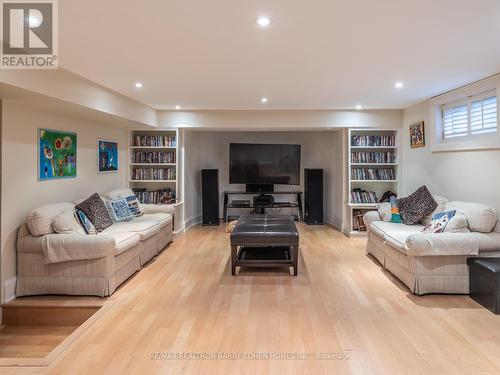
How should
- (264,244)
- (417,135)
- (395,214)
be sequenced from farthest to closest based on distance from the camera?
(417,135), (395,214), (264,244)

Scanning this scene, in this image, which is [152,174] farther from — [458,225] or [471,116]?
[471,116]

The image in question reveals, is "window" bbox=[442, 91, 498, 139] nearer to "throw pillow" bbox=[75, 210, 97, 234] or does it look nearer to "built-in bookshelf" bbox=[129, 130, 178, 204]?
"built-in bookshelf" bbox=[129, 130, 178, 204]

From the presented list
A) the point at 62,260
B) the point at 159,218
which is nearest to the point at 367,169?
the point at 159,218

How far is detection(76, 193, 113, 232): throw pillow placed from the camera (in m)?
3.89

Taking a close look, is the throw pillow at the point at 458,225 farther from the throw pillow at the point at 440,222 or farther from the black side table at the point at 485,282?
the black side table at the point at 485,282

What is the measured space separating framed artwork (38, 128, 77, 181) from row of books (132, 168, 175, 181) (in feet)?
5.73

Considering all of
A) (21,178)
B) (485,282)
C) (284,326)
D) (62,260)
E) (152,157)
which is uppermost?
(152,157)

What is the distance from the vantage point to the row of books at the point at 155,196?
241 inches

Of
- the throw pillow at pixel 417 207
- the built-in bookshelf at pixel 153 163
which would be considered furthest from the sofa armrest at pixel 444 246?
the built-in bookshelf at pixel 153 163

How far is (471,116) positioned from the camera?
4.17m

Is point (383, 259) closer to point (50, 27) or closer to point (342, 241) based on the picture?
point (342, 241)

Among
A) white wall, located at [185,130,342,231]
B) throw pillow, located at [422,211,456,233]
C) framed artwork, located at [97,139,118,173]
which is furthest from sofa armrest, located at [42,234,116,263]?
throw pillow, located at [422,211,456,233]

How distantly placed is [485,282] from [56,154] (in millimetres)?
4893

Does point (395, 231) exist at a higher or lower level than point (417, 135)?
lower
